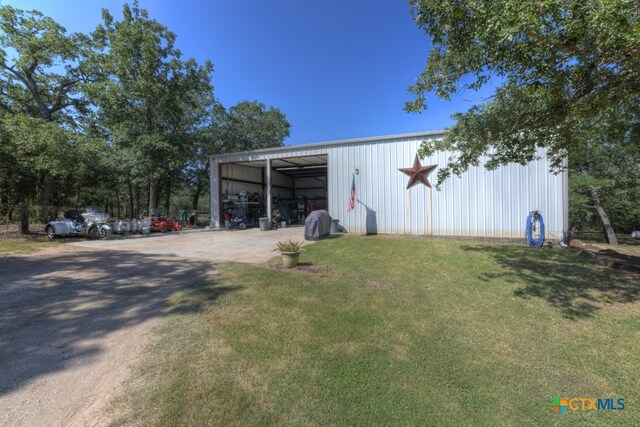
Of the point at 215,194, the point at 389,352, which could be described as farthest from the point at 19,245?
the point at 389,352

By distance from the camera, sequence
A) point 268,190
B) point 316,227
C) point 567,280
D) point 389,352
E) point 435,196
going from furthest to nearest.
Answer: point 268,190 < point 435,196 < point 316,227 < point 567,280 < point 389,352

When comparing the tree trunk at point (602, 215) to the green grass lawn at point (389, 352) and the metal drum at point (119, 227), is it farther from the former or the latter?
the metal drum at point (119, 227)

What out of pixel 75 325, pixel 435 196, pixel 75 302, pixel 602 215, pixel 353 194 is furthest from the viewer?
pixel 602 215

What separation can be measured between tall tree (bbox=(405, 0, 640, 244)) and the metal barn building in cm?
384

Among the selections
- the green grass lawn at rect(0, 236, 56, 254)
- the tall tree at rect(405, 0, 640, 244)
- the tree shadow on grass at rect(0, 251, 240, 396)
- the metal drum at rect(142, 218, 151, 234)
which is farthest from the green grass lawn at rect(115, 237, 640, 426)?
the metal drum at rect(142, 218, 151, 234)

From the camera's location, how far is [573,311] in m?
4.14

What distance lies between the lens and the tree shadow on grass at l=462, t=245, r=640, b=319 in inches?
175

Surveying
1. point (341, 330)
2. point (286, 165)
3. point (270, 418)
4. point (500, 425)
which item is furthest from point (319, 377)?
point (286, 165)

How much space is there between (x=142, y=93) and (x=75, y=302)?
15.8m

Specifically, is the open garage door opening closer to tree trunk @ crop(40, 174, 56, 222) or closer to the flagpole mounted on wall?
the flagpole mounted on wall

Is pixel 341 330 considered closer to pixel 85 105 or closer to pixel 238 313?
pixel 238 313

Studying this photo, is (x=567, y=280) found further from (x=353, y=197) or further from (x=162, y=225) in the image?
(x=162, y=225)

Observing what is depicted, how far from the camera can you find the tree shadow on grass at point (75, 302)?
8.98 feet

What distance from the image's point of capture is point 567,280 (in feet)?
17.8
